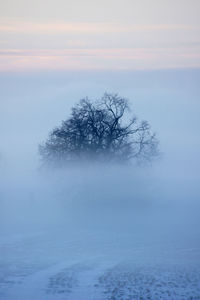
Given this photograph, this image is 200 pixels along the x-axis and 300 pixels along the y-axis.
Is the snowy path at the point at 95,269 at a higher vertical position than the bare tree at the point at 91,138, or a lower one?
lower

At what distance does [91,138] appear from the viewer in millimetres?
35531

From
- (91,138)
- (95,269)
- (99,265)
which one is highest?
(91,138)

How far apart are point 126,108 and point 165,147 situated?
49.4 meters

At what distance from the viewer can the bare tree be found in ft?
116

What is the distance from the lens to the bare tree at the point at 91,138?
1388 inches

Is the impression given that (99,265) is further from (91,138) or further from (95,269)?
(91,138)

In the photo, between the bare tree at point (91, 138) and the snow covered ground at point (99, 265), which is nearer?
the snow covered ground at point (99, 265)

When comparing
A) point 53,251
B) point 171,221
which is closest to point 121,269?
point 53,251

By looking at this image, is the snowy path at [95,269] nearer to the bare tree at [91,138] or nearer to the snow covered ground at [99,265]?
the snow covered ground at [99,265]

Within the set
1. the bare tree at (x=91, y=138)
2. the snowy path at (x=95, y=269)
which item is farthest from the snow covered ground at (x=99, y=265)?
the bare tree at (x=91, y=138)

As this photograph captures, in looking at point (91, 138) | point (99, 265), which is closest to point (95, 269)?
point (99, 265)

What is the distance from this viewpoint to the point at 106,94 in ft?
120

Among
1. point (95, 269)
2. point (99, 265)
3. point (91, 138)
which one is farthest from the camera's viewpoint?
point (91, 138)

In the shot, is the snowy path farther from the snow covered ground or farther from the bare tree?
the bare tree
